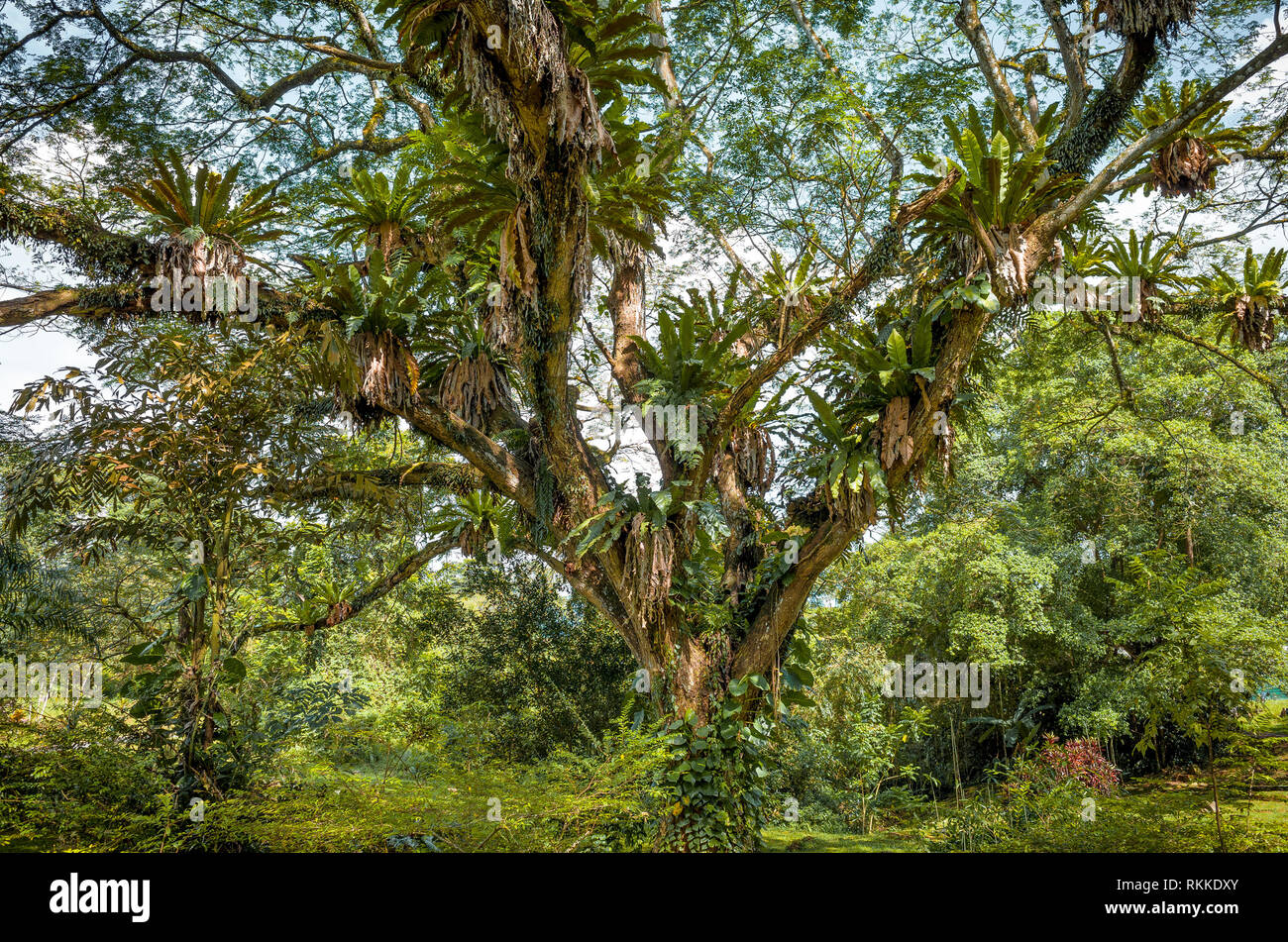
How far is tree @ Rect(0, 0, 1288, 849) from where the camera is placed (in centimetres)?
454

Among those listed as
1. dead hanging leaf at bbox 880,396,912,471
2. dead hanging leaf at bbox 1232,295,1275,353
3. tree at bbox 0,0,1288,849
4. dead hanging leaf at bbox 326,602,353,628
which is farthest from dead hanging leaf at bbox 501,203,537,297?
dead hanging leaf at bbox 1232,295,1275,353

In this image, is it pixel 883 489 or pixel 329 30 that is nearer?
pixel 883 489

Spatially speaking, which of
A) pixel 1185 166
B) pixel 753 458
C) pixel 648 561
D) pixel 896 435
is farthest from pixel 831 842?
pixel 1185 166

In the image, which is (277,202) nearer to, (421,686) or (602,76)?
(602,76)

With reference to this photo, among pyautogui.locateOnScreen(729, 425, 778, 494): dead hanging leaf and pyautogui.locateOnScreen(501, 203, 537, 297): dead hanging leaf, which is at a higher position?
pyautogui.locateOnScreen(501, 203, 537, 297): dead hanging leaf

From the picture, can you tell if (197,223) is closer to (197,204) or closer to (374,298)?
(197,204)

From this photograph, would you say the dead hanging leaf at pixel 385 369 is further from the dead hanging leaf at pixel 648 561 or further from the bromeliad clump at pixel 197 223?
the dead hanging leaf at pixel 648 561

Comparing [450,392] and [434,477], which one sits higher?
[450,392]

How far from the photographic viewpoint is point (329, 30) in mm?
8094

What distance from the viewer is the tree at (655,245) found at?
4.54 m

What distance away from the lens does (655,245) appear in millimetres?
5883

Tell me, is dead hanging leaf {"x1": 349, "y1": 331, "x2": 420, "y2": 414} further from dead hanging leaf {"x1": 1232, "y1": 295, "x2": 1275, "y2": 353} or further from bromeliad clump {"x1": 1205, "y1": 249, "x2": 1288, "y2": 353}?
dead hanging leaf {"x1": 1232, "y1": 295, "x2": 1275, "y2": 353}
